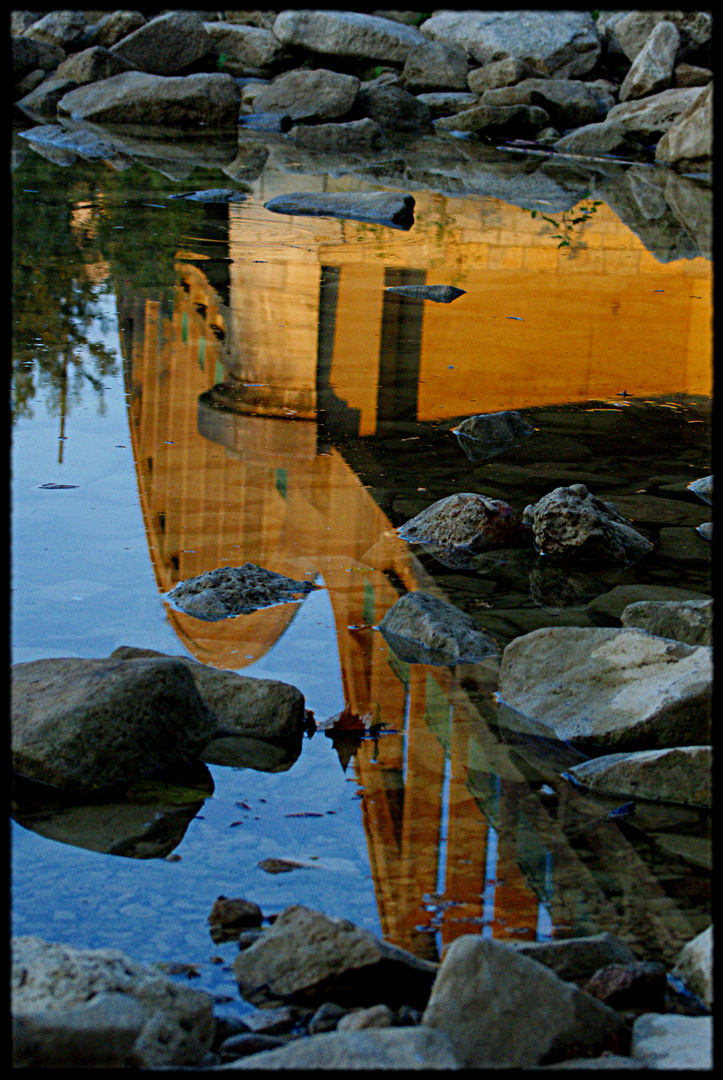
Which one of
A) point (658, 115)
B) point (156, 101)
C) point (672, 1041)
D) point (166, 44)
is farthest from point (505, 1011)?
point (166, 44)

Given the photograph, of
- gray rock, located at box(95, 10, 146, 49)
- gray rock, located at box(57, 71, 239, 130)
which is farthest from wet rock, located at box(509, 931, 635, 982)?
gray rock, located at box(95, 10, 146, 49)

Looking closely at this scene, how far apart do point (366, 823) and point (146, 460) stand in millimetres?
2547

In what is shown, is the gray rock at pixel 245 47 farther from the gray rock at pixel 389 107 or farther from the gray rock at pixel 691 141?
the gray rock at pixel 691 141

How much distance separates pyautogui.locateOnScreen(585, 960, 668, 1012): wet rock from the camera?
203 cm

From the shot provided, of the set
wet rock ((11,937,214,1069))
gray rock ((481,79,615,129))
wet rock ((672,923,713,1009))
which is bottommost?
wet rock ((672,923,713,1009))

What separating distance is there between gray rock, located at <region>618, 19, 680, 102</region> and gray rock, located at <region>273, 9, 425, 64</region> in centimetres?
361

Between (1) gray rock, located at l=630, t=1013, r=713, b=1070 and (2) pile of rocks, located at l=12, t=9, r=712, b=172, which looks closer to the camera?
(1) gray rock, located at l=630, t=1013, r=713, b=1070

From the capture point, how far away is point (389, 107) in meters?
18.4

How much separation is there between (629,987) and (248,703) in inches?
49.5

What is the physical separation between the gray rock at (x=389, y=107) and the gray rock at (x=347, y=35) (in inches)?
61.1

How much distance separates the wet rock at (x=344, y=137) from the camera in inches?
649

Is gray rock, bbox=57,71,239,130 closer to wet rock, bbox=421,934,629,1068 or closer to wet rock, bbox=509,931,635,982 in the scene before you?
wet rock, bbox=509,931,635,982

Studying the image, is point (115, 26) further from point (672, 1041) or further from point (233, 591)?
point (672, 1041)

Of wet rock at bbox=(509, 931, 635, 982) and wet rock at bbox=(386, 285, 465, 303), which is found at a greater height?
wet rock at bbox=(386, 285, 465, 303)
